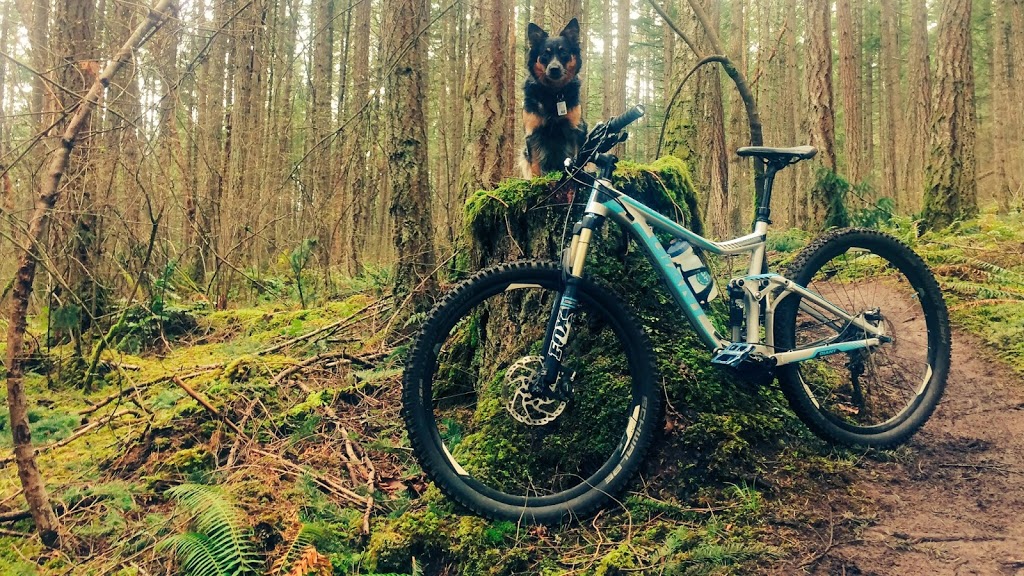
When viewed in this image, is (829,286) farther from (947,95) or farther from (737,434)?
(947,95)

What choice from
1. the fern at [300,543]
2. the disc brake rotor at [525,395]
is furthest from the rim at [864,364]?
the fern at [300,543]

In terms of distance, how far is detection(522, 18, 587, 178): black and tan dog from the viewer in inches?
200

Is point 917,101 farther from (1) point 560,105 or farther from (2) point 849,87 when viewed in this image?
(1) point 560,105

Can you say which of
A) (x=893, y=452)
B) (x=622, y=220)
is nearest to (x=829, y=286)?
(x=893, y=452)

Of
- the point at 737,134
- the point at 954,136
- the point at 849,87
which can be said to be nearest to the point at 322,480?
the point at 954,136

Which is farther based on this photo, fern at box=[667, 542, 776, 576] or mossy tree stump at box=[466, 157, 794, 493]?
mossy tree stump at box=[466, 157, 794, 493]

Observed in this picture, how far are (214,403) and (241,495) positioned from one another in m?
1.25

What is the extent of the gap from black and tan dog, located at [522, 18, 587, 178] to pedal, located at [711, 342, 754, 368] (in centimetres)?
254

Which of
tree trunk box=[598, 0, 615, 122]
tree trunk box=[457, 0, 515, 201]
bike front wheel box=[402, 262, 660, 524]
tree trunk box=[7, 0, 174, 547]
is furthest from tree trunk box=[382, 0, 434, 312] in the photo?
tree trunk box=[598, 0, 615, 122]

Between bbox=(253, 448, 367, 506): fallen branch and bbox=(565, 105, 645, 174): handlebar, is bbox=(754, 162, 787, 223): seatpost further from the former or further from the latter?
bbox=(253, 448, 367, 506): fallen branch

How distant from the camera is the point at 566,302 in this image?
266 cm

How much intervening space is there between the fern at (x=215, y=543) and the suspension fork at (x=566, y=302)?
59.4 inches

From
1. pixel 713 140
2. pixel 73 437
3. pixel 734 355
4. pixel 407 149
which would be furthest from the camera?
pixel 713 140

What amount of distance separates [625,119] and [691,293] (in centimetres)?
94
